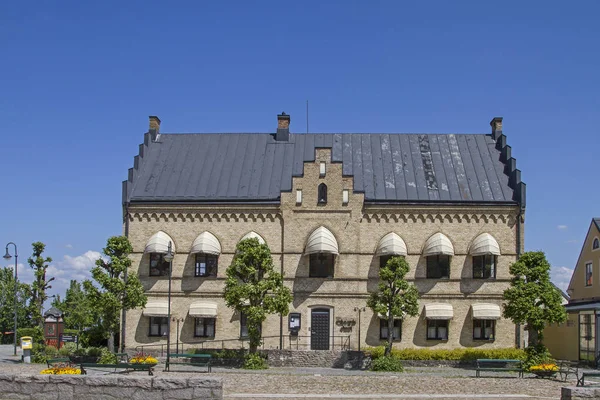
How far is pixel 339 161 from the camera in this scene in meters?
43.8

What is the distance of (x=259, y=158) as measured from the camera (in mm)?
47656

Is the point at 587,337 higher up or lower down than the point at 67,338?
higher up

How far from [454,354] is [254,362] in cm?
1156

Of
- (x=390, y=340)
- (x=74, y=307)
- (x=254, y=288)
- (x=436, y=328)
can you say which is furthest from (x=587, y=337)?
(x=74, y=307)

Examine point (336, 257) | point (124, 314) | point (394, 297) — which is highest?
point (336, 257)

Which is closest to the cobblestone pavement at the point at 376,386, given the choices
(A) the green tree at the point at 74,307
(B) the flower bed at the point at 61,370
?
(B) the flower bed at the point at 61,370

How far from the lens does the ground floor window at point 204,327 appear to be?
43500mm

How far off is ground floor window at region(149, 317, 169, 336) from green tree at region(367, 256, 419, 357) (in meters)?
12.7

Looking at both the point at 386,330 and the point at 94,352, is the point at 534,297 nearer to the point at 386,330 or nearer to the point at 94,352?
the point at 386,330

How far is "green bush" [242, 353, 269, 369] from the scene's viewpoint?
3778 cm

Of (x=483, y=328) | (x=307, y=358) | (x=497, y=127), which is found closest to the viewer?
(x=307, y=358)

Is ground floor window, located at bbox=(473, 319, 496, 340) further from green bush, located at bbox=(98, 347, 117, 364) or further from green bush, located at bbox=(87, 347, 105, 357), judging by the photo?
green bush, located at bbox=(87, 347, 105, 357)

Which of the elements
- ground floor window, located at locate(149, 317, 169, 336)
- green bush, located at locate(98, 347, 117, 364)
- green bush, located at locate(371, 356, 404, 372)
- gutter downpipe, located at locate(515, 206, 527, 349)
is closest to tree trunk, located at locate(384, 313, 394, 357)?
Result: green bush, located at locate(371, 356, 404, 372)

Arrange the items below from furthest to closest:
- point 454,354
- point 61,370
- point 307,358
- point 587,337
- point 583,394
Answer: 1. point 587,337
2. point 454,354
3. point 307,358
4. point 61,370
5. point 583,394
